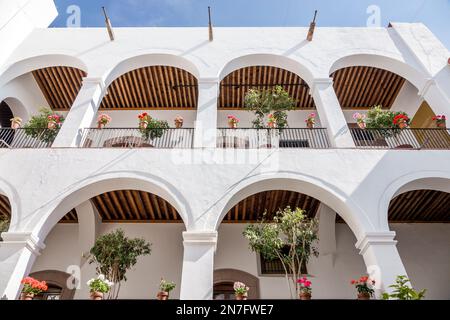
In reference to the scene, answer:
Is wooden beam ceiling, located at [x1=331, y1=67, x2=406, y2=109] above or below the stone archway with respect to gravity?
above

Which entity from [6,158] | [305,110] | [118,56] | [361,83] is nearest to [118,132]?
[118,56]

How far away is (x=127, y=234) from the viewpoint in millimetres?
9945

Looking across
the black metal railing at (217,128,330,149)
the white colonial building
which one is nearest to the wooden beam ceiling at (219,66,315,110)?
the white colonial building

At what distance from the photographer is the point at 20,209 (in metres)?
6.75

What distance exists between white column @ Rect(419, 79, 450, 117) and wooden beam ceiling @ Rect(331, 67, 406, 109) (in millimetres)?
2009

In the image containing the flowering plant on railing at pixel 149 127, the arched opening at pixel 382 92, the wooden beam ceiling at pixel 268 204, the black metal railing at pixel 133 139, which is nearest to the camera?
the flowering plant on railing at pixel 149 127

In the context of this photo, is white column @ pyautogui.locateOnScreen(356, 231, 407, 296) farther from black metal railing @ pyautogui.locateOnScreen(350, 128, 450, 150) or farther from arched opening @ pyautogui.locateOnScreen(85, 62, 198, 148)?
arched opening @ pyautogui.locateOnScreen(85, 62, 198, 148)

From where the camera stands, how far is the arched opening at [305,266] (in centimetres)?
895

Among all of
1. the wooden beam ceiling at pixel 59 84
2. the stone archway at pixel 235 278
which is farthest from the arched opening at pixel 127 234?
the wooden beam ceiling at pixel 59 84

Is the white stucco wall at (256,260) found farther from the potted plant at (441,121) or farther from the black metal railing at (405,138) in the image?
the potted plant at (441,121)

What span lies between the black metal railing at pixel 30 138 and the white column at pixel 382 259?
7238 millimetres

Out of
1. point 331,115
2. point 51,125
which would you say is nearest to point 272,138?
point 331,115

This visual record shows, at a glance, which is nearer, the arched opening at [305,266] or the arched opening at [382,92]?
the arched opening at [305,266]

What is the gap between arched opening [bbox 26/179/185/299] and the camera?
359 inches
